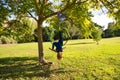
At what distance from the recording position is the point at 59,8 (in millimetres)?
22406

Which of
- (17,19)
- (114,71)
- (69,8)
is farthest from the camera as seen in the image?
(17,19)

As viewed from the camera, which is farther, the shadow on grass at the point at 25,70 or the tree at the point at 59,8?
the tree at the point at 59,8

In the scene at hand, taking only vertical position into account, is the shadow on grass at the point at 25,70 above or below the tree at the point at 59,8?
below

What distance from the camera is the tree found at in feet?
64.4

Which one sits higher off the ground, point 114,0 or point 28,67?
point 114,0

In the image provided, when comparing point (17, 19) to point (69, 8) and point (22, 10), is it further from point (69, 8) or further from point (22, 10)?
point (69, 8)

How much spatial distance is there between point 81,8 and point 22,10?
421 cm

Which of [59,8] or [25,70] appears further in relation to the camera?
[59,8]

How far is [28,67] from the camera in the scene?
1953 centimetres

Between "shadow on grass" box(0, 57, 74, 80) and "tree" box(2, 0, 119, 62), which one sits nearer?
"shadow on grass" box(0, 57, 74, 80)

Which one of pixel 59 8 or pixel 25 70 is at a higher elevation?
pixel 59 8

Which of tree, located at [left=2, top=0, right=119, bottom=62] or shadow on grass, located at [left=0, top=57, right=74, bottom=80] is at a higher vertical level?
tree, located at [left=2, top=0, right=119, bottom=62]

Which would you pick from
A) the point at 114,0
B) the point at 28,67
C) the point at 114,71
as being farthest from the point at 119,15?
the point at 28,67

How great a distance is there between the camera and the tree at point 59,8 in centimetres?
1963
